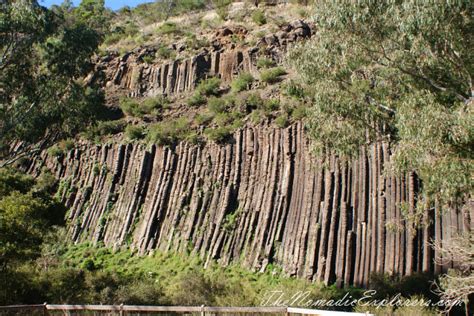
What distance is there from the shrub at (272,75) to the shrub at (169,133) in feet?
15.2

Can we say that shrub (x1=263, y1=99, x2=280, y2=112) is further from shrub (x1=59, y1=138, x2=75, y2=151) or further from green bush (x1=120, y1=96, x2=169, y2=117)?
shrub (x1=59, y1=138, x2=75, y2=151)

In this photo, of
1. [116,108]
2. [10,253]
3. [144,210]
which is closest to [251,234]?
[144,210]

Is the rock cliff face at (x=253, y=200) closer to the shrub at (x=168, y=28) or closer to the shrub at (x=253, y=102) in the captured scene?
the shrub at (x=253, y=102)

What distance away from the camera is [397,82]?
632 inches

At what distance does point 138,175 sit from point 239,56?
376 inches

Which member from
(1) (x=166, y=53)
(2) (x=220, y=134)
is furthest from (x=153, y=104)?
(2) (x=220, y=134)

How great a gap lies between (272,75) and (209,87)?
358cm

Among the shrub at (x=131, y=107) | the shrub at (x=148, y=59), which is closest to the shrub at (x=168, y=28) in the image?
the shrub at (x=148, y=59)

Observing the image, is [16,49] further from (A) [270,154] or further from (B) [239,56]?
(B) [239,56]

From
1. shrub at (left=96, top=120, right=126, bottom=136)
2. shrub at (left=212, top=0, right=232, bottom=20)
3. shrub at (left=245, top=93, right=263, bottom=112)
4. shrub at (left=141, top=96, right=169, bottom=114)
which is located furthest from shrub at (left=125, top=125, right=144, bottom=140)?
shrub at (left=212, top=0, right=232, bottom=20)

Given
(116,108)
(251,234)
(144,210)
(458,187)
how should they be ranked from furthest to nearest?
(116,108)
(144,210)
(251,234)
(458,187)

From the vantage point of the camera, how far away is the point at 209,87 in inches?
1211

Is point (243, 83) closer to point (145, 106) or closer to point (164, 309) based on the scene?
point (145, 106)

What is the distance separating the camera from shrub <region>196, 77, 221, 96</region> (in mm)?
30812
